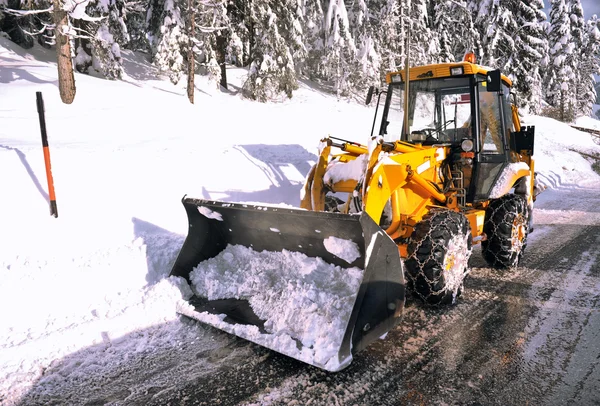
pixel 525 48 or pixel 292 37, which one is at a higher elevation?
pixel 292 37

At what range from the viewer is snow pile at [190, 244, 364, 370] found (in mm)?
3236

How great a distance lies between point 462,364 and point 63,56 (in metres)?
13.8

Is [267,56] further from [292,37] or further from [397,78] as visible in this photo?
[397,78]

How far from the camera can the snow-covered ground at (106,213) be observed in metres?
3.67

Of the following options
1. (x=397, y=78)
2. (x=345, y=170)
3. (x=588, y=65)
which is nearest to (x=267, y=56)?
(x=397, y=78)

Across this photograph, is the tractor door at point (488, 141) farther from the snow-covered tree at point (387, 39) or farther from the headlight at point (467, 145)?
the snow-covered tree at point (387, 39)

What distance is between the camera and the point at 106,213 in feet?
19.0

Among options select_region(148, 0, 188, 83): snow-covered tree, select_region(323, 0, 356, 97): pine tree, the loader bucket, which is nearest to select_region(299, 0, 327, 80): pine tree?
select_region(323, 0, 356, 97): pine tree

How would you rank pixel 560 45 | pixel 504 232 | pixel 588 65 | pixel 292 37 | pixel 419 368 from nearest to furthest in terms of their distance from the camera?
pixel 419 368
pixel 504 232
pixel 292 37
pixel 560 45
pixel 588 65

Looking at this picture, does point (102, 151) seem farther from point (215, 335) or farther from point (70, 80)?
point (70, 80)

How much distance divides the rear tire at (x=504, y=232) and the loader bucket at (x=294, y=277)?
2310 millimetres

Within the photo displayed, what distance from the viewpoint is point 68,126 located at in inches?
395

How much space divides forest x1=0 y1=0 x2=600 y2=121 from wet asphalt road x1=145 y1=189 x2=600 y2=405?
10.9 meters

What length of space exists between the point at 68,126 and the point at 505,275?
31.1 feet
